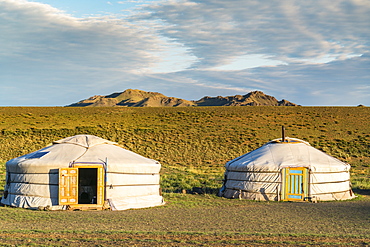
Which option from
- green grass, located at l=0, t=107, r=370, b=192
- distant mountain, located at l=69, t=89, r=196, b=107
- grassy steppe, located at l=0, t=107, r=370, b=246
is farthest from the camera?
distant mountain, located at l=69, t=89, r=196, b=107

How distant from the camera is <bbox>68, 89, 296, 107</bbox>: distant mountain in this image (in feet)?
482

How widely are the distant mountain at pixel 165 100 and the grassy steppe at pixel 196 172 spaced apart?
8928cm

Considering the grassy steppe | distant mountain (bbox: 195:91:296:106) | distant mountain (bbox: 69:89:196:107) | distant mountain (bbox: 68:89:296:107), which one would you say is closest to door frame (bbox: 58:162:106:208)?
the grassy steppe

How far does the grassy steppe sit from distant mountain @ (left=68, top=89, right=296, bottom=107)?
89.3m

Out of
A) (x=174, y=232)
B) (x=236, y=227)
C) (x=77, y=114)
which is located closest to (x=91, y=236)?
(x=174, y=232)

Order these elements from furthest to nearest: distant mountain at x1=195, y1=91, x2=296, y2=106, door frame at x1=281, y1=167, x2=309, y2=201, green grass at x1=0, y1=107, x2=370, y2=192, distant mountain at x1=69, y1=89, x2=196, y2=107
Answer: distant mountain at x1=69, y1=89, x2=196, y2=107
distant mountain at x1=195, y1=91, x2=296, y2=106
green grass at x1=0, y1=107, x2=370, y2=192
door frame at x1=281, y1=167, x2=309, y2=201

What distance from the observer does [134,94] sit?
193 m

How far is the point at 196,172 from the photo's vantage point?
2638 cm

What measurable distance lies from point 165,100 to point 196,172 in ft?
486

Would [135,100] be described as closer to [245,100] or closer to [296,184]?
[245,100]

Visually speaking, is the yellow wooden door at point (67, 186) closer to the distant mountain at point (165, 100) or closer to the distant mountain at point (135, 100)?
the distant mountain at point (165, 100)

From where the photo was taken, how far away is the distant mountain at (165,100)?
482 ft

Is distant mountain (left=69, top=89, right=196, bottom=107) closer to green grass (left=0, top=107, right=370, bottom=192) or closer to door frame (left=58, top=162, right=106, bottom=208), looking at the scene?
green grass (left=0, top=107, right=370, bottom=192)

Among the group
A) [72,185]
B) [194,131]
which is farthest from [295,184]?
[194,131]
